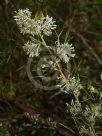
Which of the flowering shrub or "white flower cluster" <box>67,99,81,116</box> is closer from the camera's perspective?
the flowering shrub

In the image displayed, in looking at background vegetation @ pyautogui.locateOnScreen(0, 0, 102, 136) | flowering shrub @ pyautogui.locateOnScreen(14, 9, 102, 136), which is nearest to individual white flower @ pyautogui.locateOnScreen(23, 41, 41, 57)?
flowering shrub @ pyautogui.locateOnScreen(14, 9, 102, 136)

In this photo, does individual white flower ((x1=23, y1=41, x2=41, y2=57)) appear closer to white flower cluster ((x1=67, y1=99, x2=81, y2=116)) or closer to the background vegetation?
white flower cluster ((x1=67, y1=99, x2=81, y2=116))

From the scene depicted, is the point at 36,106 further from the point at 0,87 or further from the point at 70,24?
the point at 70,24

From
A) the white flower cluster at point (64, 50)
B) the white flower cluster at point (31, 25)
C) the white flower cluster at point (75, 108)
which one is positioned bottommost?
the white flower cluster at point (75, 108)

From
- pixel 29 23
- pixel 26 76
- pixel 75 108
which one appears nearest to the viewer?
pixel 29 23

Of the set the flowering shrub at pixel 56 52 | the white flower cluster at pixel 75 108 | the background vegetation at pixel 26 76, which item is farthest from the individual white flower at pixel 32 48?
the background vegetation at pixel 26 76

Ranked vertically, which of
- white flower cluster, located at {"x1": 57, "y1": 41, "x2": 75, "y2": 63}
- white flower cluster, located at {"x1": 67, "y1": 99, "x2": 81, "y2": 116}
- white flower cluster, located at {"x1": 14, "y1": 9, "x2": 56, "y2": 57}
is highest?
white flower cluster, located at {"x1": 14, "y1": 9, "x2": 56, "y2": 57}

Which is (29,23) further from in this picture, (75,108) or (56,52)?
(75,108)

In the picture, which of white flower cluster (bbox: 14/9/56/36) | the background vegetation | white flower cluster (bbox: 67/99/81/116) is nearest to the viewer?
white flower cluster (bbox: 14/9/56/36)

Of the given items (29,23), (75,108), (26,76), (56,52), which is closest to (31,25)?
(29,23)

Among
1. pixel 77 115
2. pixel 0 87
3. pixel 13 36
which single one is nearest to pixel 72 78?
pixel 77 115

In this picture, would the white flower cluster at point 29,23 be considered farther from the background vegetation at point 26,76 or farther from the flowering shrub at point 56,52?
the background vegetation at point 26,76

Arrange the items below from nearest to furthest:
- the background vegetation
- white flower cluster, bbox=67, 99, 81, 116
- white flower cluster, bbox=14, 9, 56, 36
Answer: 1. white flower cluster, bbox=14, 9, 56, 36
2. white flower cluster, bbox=67, 99, 81, 116
3. the background vegetation

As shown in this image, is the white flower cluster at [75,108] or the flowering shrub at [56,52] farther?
the white flower cluster at [75,108]
